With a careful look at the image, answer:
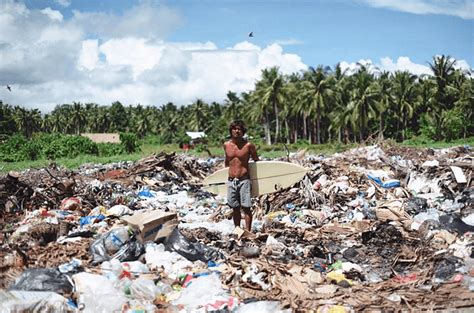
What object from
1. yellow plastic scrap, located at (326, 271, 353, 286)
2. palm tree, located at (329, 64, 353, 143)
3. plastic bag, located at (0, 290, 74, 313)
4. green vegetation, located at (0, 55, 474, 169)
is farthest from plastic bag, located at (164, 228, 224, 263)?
palm tree, located at (329, 64, 353, 143)

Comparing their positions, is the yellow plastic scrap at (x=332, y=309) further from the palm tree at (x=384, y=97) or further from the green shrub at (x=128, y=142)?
the palm tree at (x=384, y=97)

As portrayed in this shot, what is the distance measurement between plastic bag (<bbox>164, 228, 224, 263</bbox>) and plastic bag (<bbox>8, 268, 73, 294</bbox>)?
119 cm

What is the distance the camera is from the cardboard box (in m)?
4.75

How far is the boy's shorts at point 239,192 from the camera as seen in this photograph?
19.7 ft

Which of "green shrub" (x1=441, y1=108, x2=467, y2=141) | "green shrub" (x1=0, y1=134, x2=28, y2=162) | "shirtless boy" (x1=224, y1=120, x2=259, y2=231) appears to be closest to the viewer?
"shirtless boy" (x1=224, y1=120, x2=259, y2=231)

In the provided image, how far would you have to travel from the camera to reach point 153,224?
4.80m

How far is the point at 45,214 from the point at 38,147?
92.2 feet

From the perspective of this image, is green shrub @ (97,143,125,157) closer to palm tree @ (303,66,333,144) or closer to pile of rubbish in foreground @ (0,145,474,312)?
palm tree @ (303,66,333,144)

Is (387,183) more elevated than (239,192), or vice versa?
(239,192)

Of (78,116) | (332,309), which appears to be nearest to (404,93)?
(332,309)

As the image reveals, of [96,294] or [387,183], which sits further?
[387,183]

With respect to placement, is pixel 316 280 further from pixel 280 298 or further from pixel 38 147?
pixel 38 147

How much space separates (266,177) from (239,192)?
75 centimetres

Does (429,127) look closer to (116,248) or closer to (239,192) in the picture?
(239,192)
